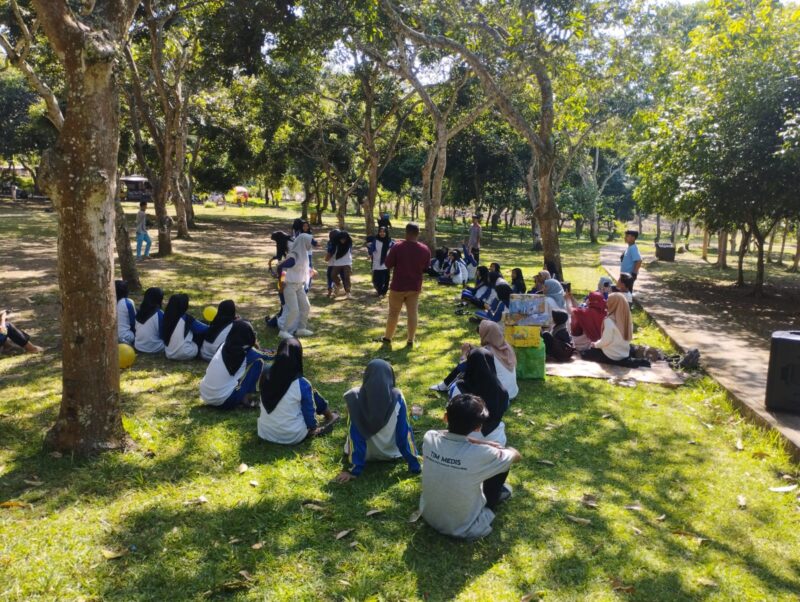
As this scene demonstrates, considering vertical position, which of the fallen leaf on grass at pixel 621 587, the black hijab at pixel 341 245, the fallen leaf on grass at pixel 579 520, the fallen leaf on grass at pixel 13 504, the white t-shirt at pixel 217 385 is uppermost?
the black hijab at pixel 341 245

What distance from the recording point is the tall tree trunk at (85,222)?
4.47 m

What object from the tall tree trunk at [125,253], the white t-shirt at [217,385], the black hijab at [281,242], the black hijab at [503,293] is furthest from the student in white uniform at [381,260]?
the white t-shirt at [217,385]

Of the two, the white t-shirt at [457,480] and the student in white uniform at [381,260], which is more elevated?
the student in white uniform at [381,260]

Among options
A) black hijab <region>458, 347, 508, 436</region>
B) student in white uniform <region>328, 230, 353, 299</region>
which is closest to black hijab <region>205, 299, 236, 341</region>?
black hijab <region>458, 347, 508, 436</region>

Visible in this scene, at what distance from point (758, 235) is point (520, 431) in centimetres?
1294

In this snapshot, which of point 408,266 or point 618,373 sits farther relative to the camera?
point 408,266

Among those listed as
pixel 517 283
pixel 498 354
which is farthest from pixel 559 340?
pixel 498 354

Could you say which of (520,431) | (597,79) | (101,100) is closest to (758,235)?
(597,79)

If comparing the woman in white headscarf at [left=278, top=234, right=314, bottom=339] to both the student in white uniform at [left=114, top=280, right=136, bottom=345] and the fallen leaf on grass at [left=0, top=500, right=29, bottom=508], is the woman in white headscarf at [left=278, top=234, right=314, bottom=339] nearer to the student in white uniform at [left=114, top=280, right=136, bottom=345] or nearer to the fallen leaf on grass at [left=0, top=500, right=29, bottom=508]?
the student in white uniform at [left=114, top=280, right=136, bottom=345]

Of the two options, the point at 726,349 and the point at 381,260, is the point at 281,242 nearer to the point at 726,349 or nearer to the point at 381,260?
the point at 381,260

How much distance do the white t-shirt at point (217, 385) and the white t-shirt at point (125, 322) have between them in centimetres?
253

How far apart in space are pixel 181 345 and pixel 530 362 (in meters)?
4.70

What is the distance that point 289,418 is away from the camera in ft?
18.0

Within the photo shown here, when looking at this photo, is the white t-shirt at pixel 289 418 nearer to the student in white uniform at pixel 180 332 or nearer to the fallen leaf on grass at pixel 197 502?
the fallen leaf on grass at pixel 197 502
